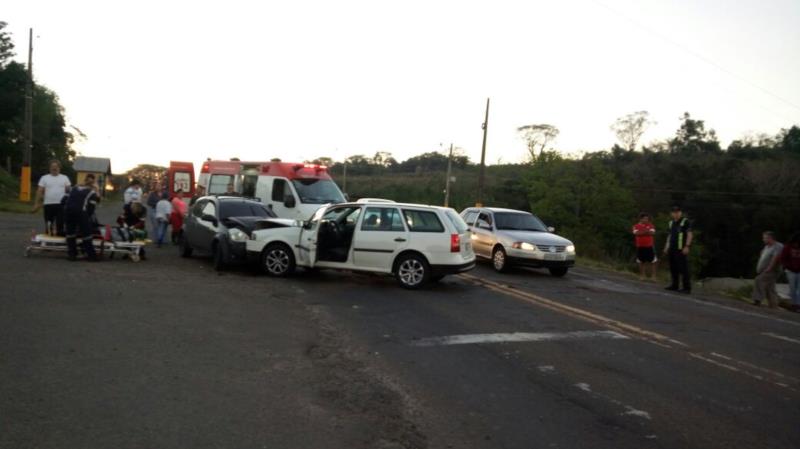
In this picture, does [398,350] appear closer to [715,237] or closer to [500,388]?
[500,388]

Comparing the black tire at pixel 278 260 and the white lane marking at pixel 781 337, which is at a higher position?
the black tire at pixel 278 260

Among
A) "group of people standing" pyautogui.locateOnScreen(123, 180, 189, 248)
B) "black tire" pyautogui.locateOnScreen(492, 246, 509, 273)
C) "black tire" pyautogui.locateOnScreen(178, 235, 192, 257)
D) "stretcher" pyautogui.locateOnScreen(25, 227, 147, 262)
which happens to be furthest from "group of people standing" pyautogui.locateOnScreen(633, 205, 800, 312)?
"group of people standing" pyautogui.locateOnScreen(123, 180, 189, 248)

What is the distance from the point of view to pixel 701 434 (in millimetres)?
4977

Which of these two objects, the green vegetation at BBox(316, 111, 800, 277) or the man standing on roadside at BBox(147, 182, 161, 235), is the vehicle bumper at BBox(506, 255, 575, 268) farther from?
the green vegetation at BBox(316, 111, 800, 277)

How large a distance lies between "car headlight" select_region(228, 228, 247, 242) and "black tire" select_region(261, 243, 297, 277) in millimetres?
543

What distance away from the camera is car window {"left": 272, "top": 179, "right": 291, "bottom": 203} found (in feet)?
59.7

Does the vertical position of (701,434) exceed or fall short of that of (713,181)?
it falls short

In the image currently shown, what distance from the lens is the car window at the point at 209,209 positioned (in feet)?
47.5

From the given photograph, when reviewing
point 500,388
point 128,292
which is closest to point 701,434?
point 500,388

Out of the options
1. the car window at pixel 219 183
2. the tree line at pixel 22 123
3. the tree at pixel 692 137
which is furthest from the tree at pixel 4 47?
the tree at pixel 692 137

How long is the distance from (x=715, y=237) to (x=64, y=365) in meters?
56.2

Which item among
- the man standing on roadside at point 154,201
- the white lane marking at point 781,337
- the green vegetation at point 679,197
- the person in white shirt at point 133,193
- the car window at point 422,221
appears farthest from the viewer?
the green vegetation at point 679,197

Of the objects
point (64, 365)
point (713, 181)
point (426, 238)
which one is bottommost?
point (64, 365)

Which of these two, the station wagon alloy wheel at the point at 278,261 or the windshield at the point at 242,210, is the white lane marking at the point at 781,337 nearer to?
the station wagon alloy wheel at the point at 278,261
